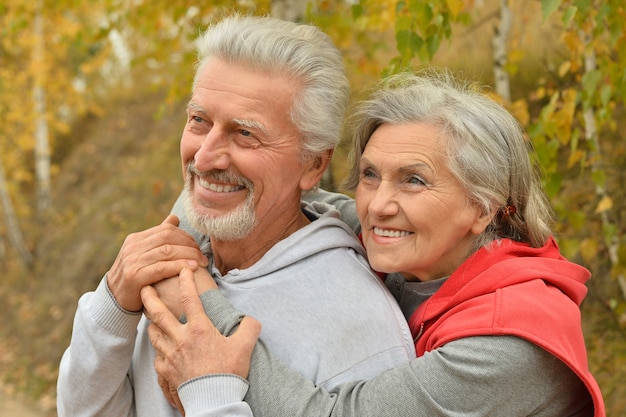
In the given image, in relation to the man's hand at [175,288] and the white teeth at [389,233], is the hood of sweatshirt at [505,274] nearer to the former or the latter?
the white teeth at [389,233]

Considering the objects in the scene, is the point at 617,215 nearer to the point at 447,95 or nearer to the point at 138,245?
the point at 447,95

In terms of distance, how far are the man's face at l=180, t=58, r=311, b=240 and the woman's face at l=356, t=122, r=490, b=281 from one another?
27cm

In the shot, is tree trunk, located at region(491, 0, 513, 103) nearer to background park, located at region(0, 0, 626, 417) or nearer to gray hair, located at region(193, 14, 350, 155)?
background park, located at region(0, 0, 626, 417)

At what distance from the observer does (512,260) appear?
1.83 meters

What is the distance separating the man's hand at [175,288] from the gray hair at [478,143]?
0.59m

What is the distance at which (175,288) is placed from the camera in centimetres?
199

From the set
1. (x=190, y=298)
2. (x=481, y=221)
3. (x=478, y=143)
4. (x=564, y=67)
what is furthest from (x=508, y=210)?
(x=564, y=67)

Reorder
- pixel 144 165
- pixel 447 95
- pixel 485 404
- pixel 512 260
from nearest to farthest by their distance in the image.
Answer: pixel 485 404 < pixel 512 260 < pixel 447 95 < pixel 144 165

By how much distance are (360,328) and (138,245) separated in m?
0.67

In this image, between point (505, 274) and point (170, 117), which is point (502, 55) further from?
point (170, 117)

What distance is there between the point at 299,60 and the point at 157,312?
2.62ft

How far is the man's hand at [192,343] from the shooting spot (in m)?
1.76

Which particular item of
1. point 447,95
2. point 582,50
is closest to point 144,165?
point 582,50

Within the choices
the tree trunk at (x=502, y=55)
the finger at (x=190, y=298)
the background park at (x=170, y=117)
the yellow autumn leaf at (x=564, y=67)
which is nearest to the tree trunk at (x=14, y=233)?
the background park at (x=170, y=117)
